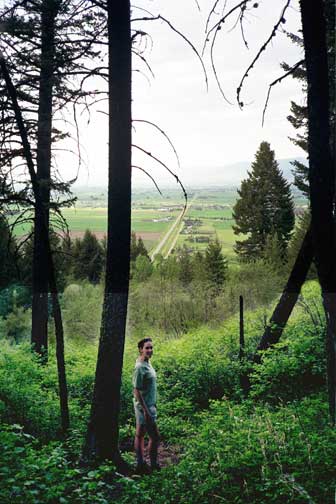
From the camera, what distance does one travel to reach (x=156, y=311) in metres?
23.0

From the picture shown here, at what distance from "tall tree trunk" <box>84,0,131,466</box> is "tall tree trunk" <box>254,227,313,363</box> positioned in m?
2.61

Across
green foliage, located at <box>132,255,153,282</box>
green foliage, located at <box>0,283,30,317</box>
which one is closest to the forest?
green foliage, located at <box>0,283,30,317</box>

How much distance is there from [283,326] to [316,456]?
3233mm

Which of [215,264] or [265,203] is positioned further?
[215,264]

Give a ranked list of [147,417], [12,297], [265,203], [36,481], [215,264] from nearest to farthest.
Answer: [36,481]
[147,417]
[12,297]
[265,203]
[215,264]

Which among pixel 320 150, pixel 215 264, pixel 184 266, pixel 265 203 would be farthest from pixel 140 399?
pixel 184 266

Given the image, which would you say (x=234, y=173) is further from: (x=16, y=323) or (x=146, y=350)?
(x=146, y=350)

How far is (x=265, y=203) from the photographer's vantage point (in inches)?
795

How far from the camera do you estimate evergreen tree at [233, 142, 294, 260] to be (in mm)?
19889

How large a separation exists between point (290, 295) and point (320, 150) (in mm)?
3151

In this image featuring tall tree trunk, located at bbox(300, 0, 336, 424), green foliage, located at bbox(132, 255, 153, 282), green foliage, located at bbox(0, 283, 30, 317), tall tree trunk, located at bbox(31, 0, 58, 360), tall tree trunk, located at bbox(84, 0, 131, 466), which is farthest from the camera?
green foliage, located at bbox(132, 255, 153, 282)

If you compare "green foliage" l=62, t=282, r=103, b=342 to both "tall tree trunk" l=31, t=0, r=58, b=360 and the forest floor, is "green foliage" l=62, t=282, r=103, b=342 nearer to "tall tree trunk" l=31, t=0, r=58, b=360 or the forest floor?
"tall tree trunk" l=31, t=0, r=58, b=360

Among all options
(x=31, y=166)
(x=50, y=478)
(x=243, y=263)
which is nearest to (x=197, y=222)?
(x=243, y=263)

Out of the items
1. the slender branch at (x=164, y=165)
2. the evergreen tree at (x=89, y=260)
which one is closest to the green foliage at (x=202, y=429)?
the slender branch at (x=164, y=165)
